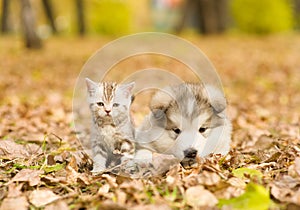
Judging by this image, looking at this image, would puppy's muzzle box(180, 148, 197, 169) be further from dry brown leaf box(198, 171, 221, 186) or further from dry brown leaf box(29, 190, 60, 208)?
dry brown leaf box(29, 190, 60, 208)

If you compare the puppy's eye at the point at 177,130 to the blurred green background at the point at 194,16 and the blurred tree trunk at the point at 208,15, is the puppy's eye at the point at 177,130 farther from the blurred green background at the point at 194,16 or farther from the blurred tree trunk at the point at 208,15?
the blurred tree trunk at the point at 208,15

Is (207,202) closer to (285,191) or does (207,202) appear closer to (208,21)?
(285,191)

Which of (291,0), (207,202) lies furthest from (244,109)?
(291,0)

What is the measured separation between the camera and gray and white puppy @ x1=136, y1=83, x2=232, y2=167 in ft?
15.6

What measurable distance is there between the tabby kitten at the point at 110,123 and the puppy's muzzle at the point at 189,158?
0.45 metres

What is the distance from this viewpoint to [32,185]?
14.4 feet

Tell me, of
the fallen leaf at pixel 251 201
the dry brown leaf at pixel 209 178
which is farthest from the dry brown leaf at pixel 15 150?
the fallen leaf at pixel 251 201

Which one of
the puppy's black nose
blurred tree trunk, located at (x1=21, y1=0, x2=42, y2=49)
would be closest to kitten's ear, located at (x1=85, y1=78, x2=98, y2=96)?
the puppy's black nose

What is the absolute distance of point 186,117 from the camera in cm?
481

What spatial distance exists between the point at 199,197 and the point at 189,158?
866 millimetres

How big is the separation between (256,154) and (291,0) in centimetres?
3716

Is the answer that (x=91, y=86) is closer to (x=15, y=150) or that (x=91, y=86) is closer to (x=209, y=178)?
(x=15, y=150)

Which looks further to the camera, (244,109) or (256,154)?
(244,109)

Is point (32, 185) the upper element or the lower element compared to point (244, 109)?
lower
